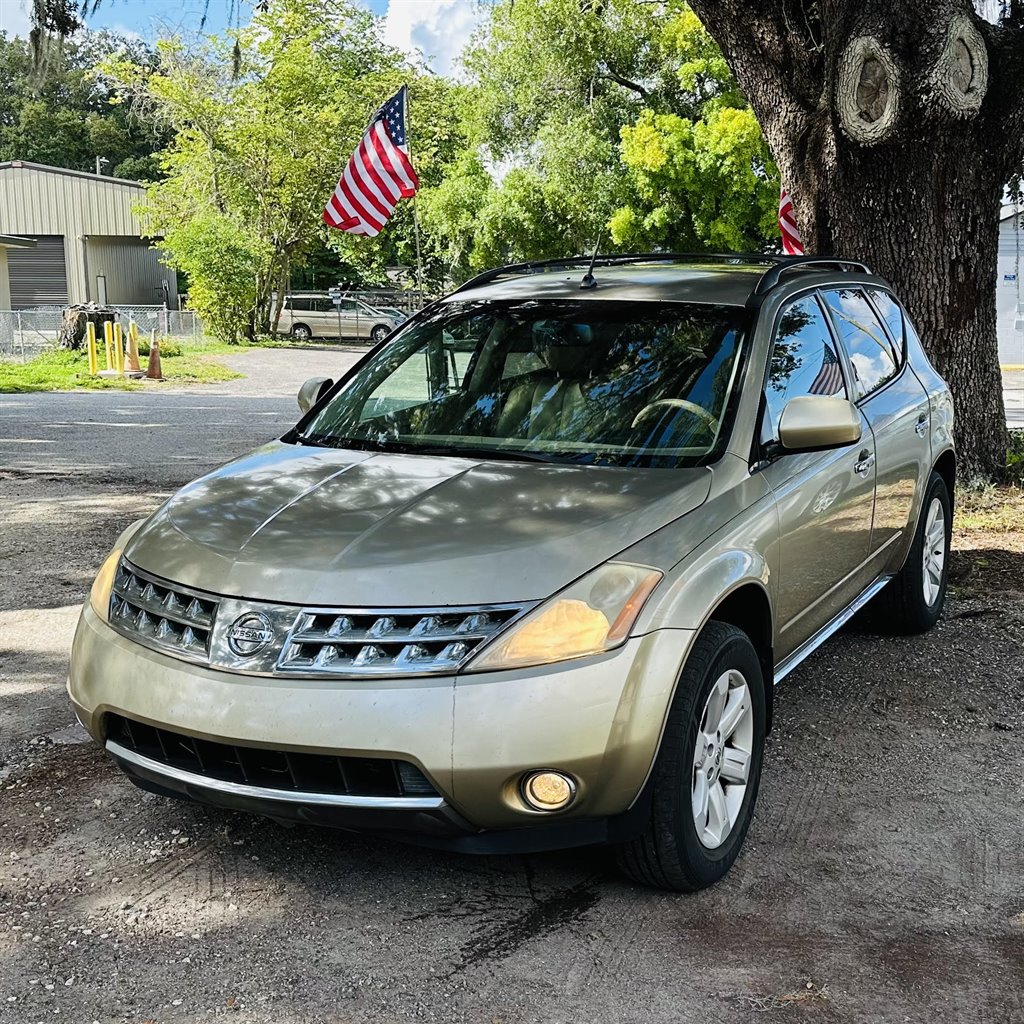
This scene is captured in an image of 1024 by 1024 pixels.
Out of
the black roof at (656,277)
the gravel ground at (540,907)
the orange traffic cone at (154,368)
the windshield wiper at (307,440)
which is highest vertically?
the black roof at (656,277)

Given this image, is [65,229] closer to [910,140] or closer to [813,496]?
[910,140]

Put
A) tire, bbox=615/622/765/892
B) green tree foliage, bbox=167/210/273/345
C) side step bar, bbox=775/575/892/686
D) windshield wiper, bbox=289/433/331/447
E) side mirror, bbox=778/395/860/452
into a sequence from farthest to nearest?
green tree foliage, bbox=167/210/273/345
windshield wiper, bbox=289/433/331/447
side step bar, bbox=775/575/892/686
side mirror, bbox=778/395/860/452
tire, bbox=615/622/765/892

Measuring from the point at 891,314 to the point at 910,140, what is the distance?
275cm

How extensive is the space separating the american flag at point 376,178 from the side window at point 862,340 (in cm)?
1179

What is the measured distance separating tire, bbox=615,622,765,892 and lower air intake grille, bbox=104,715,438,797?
0.62 meters

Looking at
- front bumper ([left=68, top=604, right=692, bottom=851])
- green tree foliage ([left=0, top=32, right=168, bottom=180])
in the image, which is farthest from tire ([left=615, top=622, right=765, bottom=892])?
green tree foliage ([left=0, top=32, right=168, bottom=180])

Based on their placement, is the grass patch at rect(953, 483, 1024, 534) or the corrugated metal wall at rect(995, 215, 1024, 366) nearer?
the grass patch at rect(953, 483, 1024, 534)

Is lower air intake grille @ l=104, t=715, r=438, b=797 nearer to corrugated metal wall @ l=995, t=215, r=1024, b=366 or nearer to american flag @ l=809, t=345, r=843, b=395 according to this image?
american flag @ l=809, t=345, r=843, b=395

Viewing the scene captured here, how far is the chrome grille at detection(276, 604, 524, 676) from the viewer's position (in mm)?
3137

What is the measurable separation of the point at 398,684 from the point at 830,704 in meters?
2.63

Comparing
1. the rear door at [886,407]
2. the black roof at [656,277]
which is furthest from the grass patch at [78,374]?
the rear door at [886,407]

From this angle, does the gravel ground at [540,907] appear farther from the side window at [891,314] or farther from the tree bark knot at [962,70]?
the tree bark knot at [962,70]

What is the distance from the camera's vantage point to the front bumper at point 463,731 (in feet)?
10.1

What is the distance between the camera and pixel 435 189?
41.1 meters
